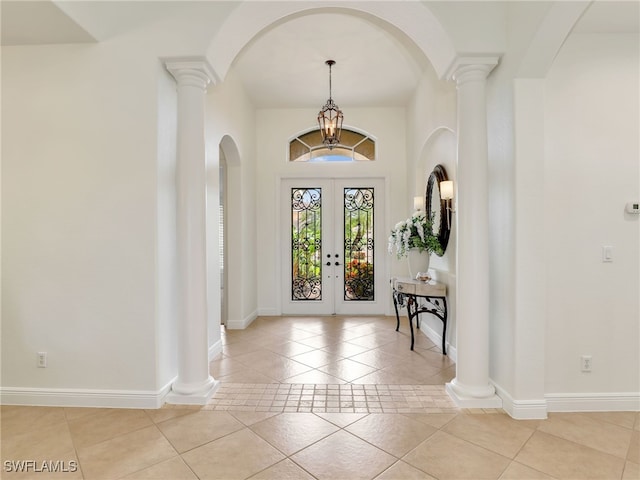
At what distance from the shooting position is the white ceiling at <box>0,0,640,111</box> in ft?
8.16

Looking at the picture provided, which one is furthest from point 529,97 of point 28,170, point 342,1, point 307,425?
point 28,170

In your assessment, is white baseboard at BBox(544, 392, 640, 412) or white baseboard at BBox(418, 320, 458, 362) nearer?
white baseboard at BBox(544, 392, 640, 412)

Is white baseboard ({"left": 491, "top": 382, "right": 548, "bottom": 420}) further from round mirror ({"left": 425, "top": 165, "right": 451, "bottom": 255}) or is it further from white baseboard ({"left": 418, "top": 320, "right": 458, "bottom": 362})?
round mirror ({"left": 425, "top": 165, "right": 451, "bottom": 255})

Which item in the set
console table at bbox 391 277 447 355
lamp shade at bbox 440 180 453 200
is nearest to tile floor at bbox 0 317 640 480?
console table at bbox 391 277 447 355

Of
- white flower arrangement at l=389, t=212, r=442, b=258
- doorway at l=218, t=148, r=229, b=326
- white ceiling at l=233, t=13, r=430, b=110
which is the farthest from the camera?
doorway at l=218, t=148, r=229, b=326

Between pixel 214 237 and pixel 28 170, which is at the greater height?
pixel 28 170

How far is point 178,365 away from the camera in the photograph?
2.85 meters

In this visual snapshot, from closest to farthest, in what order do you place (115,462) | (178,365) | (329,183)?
(115,462) → (178,365) → (329,183)

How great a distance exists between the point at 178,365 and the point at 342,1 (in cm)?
309

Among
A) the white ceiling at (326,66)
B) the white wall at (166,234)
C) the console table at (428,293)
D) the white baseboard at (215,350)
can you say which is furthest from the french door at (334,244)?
the white wall at (166,234)

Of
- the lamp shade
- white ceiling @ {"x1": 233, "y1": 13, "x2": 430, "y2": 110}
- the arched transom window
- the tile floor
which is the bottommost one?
the tile floor

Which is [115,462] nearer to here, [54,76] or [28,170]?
[28,170]

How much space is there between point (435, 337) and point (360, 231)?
216 cm

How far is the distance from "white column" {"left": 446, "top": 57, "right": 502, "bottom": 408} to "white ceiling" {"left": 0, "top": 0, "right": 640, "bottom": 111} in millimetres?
800
